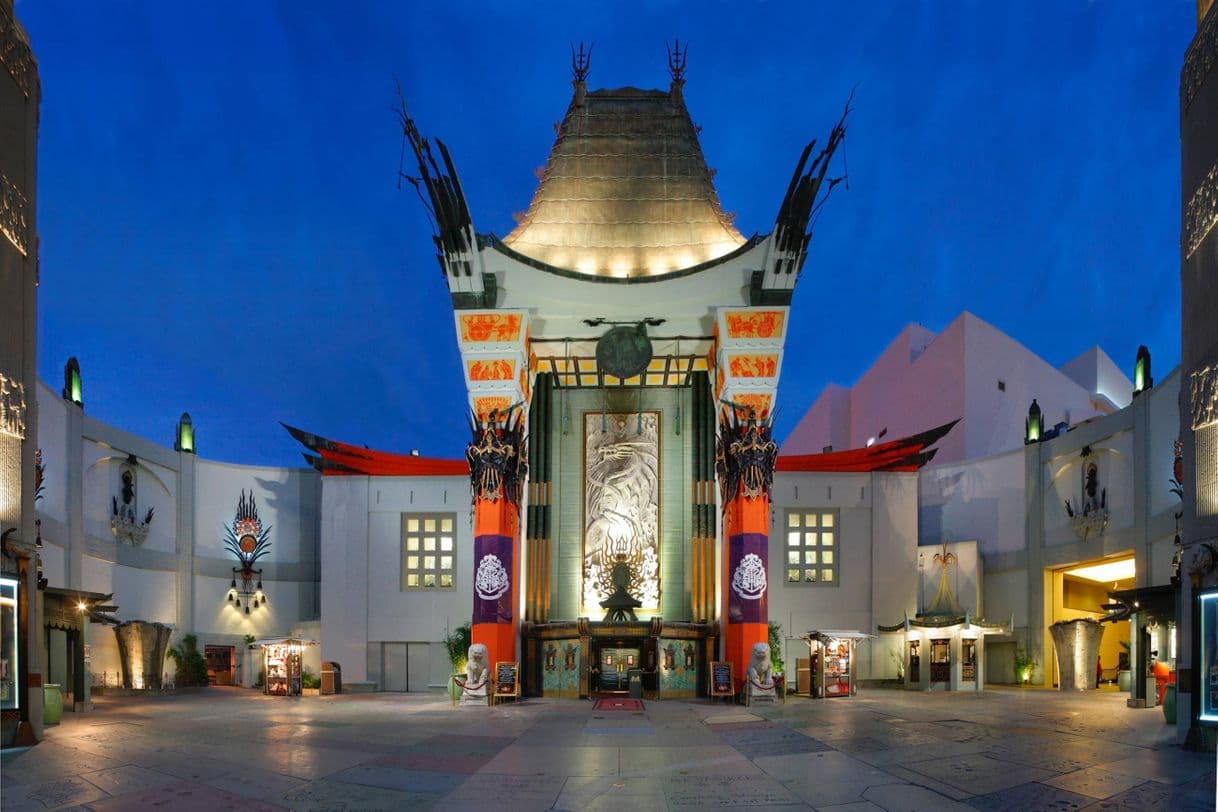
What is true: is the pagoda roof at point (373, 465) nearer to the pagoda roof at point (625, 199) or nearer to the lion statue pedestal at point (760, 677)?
the pagoda roof at point (625, 199)

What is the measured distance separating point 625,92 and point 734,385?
29.2 feet

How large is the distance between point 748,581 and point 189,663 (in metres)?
16.7

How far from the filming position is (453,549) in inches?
1136

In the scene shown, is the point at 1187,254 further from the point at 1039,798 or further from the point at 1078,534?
Answer: the point at 1078,534

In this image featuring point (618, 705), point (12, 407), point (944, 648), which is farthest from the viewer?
point (944, 648)

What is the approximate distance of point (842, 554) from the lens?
94.9 ft

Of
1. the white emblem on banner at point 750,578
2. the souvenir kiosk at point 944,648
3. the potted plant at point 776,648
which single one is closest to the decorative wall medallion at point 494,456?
the white emblem on banner at point 750,578

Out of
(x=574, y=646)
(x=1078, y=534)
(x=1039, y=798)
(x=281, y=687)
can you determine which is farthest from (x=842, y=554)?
(x=1039, y=798)

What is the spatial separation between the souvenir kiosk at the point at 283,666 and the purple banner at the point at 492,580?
5481 millimetres

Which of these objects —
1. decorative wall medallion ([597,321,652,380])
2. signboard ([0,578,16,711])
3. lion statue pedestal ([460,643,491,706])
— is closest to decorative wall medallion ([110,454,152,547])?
lion statue pedestal ([460,643,491,706])

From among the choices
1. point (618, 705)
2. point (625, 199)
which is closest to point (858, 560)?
point (618, 705)

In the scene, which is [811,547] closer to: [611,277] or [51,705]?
[611,277]

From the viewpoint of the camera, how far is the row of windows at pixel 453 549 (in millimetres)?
28766

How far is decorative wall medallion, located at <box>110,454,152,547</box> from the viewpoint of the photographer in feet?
92.9
